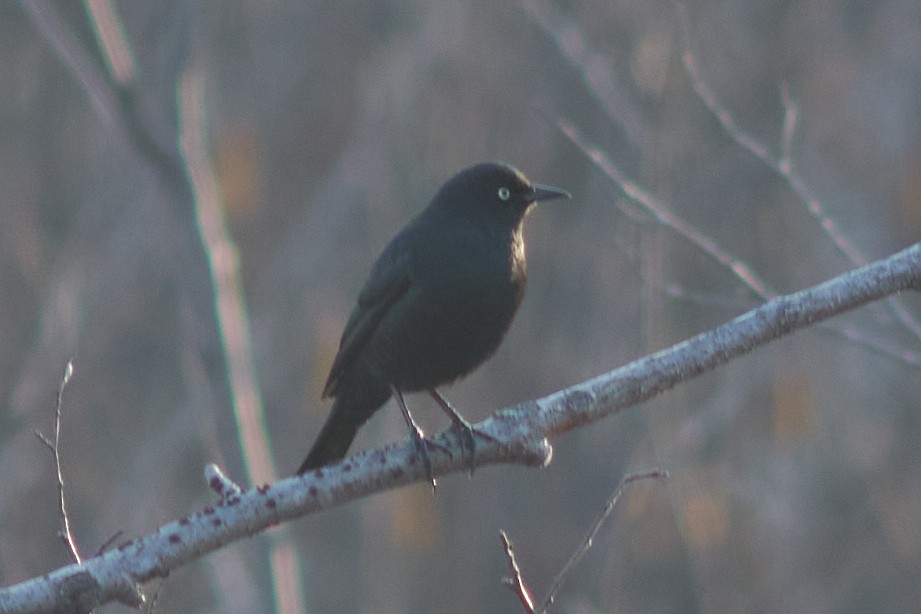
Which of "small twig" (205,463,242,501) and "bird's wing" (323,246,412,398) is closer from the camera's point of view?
"small twig" (205,463,242,501)

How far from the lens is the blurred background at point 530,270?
9.98 meters

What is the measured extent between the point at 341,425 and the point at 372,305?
46cm

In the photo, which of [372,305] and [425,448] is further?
[372,305]

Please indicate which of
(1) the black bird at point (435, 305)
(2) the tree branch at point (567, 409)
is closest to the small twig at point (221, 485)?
(2) the tree branch at point (567, 409)

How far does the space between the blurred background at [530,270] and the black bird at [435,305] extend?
424 centimetres

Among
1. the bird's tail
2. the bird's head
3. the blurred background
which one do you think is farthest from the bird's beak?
the blurred background

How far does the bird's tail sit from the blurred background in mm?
4273

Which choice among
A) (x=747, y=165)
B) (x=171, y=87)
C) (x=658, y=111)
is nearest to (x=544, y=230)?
(x=747, y=165)

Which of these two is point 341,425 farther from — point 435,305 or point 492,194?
point 492,194

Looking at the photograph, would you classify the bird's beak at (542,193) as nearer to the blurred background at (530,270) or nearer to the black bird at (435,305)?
the black bird at (435,305)

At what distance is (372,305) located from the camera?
5.22m

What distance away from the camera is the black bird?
4.90 m

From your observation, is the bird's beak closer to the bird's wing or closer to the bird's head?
the bird's head

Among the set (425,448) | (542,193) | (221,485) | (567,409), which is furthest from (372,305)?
(221,485)
